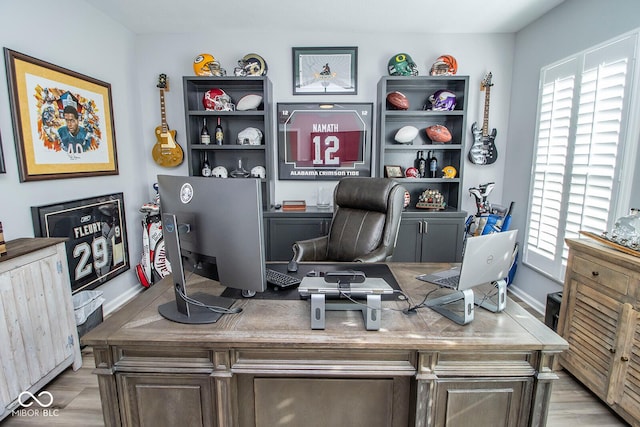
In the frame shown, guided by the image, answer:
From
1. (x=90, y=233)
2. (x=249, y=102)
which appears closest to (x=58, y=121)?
(x=90, y=233)

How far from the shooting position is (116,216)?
2951mm

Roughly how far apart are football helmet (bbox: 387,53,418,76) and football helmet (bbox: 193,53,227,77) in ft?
5.42

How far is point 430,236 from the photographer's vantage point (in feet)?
10.2

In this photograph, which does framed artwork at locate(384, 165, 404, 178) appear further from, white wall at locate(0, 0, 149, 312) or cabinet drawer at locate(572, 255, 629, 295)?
white wall at locate(0, 0, 149, 312)

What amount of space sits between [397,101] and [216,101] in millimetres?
1755

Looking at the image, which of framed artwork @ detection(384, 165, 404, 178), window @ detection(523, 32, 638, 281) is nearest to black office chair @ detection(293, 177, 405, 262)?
framed artwork @ detection(384, 165, 404, 178)

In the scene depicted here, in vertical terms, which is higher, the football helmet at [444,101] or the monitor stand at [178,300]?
the football helmet at [444,101]

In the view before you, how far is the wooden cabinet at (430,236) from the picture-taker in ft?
10.1

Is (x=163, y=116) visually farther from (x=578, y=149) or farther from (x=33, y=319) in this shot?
(x=578, y=149)

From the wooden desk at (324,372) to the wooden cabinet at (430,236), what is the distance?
1.91m

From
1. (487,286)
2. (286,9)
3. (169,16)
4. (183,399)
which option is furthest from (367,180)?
(169,16)

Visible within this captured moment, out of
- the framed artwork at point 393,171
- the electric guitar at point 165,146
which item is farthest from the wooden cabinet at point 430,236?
the electric guitar at point 165,146

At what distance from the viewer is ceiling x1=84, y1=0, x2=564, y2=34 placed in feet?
8.58

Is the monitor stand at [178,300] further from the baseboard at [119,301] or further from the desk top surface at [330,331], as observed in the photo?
the baseboard at [119,301]
